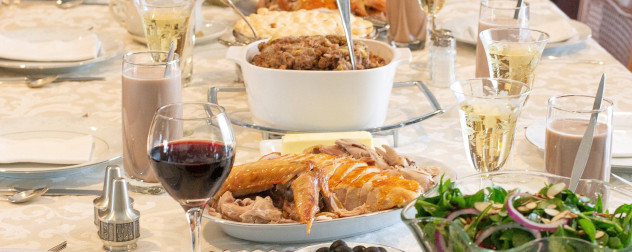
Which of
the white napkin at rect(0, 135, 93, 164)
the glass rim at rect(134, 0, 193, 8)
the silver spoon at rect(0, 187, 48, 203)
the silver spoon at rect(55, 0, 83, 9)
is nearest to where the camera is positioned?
the silver spoon at rect(0, 187, 48, 203)

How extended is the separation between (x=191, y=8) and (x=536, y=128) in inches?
33.7

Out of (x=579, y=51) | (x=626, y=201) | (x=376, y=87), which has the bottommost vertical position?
(x=579, y=51)

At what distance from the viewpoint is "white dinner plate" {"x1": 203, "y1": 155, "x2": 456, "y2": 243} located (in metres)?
1.23

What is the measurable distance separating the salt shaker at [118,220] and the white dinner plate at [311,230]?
0.11 metres

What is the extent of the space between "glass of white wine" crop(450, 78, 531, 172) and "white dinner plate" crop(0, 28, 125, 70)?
1.27m

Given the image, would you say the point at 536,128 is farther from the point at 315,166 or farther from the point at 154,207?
the point at 154,207

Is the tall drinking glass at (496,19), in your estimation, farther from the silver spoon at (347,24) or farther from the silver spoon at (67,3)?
the silver spoon at (67,3)

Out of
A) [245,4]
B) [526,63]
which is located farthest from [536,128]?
[245,4]

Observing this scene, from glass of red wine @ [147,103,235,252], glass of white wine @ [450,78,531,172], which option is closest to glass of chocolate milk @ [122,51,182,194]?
glass of red wine @ [147,103,235,252]

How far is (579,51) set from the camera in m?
2.51

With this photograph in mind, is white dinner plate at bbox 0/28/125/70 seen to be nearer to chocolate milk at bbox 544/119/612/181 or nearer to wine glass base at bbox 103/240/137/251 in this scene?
wine glass base at bbox 103/240/137/251

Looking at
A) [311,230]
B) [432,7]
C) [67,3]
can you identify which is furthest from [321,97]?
[67,3]

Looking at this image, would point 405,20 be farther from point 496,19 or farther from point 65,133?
point 65,133

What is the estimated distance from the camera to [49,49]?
7.66 feet
